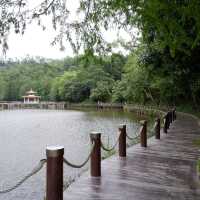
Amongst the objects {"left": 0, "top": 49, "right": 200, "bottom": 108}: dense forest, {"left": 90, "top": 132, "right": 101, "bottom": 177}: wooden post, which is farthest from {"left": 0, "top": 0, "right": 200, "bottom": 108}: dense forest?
{"left": 90, "top": 132, "right": 101, "bottom": 177}: wooden post

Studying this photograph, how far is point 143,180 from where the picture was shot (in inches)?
246

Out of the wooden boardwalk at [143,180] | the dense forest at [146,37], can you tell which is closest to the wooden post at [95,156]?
the wooden boardwalk at [143,180]

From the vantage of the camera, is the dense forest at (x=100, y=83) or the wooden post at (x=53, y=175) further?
the dense forest at (x=100, y=83)

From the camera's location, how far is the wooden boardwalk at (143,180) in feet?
17.4

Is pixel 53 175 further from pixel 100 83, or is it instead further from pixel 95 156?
pixel 100 83

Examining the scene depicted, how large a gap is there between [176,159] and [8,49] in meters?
5.74

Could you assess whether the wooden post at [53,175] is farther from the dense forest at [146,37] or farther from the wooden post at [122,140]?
the wooden post at [122,140]

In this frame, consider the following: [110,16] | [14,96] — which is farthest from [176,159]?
[14,96]

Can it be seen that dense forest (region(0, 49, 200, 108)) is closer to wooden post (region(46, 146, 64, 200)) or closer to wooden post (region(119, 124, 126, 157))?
wooden post (region(46, 146, 64, 200))

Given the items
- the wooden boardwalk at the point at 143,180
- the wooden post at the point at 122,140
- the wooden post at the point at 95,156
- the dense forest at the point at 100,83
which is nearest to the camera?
the wooden boardwalk at the point at 143,180

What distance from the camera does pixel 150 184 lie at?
236 inches

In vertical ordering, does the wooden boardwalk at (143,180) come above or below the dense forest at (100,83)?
below

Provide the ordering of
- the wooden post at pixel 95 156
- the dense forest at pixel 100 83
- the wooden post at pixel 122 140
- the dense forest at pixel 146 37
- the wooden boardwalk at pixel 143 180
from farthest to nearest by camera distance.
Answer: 1. the dense forest at pixel 100 83
2. the wooden post at pixel 122 140
3. the wooden post at pixel 95 156
4. the wooden boardwalk at pixel 143 180
5. the dense forest at pixel 146 37

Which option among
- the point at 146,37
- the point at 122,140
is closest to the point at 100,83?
the point at 122,140
